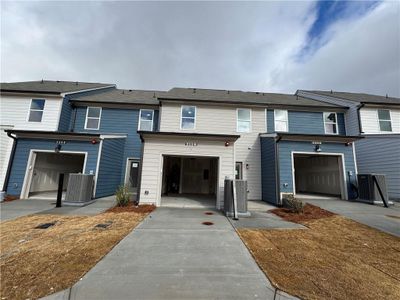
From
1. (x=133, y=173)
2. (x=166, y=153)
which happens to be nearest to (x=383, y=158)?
(x=166, y=153)

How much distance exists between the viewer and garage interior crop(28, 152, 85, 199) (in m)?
10.5

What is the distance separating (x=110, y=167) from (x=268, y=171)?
368 inches

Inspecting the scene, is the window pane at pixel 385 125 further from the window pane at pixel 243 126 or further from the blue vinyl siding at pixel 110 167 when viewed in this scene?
the blue vinyl siding at pixel 110 167

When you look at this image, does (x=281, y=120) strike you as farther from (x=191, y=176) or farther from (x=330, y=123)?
(x=191, y=176)

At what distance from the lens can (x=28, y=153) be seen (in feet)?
31.9

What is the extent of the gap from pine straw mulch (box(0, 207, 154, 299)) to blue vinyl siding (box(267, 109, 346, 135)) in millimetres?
10565

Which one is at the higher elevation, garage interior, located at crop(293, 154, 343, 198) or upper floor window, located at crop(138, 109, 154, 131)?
upper floor window, located at crop(138, 109, 154, 131)

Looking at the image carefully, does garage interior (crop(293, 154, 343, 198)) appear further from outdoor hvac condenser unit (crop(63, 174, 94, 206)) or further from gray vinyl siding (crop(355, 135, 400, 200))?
outdoor hvac condenser unit (crop(63, 174, 94, 206))

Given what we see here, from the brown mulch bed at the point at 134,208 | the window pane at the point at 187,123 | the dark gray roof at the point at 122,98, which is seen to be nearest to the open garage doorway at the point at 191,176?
the window pane at the point at 187,123

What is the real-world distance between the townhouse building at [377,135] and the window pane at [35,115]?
1991cm

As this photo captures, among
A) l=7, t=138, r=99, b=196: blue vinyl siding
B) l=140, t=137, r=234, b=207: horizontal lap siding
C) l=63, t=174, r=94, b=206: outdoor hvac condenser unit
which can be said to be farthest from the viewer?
l=7, t=138, r=99, b=196: blue vinyl siding

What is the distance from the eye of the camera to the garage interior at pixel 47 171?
10484mm

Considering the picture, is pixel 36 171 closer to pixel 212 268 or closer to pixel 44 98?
pixel 44 98

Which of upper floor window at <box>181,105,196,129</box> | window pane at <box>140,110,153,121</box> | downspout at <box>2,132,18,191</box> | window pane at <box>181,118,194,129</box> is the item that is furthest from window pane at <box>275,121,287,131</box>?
downspout at <box>2,132,18,191</box>
